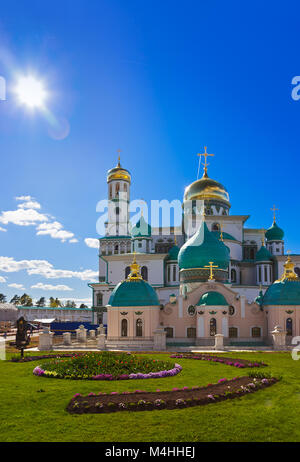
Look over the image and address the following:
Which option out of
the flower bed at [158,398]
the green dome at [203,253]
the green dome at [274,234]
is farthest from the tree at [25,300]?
the flower bed at [158,398]

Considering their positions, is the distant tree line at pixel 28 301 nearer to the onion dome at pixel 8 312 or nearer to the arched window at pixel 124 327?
the onion dome at pixel 8 312

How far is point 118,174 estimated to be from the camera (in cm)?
5997

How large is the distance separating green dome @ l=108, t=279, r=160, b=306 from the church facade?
0.07 m

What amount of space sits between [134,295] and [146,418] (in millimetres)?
19587

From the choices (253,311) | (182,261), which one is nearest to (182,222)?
(182,261)

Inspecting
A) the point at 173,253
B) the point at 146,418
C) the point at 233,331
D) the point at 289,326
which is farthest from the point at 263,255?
the point at 146,418

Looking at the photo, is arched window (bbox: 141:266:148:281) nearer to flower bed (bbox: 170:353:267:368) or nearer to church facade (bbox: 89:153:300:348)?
church facade (bbox: 89:153:300:348)

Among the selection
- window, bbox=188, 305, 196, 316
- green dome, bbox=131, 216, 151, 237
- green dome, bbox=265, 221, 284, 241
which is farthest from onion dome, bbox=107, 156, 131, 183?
window, bbox=188, 305, 196, 316

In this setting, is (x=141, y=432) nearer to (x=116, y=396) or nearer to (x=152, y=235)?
(x=116, y=396)

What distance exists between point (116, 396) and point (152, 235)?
1648 inches

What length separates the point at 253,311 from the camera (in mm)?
30578

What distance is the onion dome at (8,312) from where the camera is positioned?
71.1 m

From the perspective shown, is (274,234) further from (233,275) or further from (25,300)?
(25,300)

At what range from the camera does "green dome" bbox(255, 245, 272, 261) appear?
45.6m
